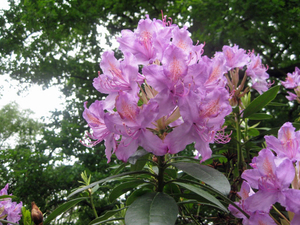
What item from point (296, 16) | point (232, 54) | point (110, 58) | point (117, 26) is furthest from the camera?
point (117, 26)

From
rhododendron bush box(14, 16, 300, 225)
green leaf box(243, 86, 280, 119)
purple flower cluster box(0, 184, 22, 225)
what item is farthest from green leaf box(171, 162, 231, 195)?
purple flower cluster box(0, 184, 22, 225)

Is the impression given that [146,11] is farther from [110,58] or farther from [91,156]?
[110,58]

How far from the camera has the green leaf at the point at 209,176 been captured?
29.1 inches

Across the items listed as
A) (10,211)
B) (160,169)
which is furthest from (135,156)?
(10,211)

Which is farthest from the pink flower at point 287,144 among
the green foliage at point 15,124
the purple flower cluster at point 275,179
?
the green foliage at point 15,124

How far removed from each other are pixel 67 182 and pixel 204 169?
155 inches

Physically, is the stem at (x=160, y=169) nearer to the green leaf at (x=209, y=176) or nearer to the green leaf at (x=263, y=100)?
the green leaf at (x=209, y=176)

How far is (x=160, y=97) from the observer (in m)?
0.78

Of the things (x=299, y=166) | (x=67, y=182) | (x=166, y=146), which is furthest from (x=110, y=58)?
(x=67, y=182)

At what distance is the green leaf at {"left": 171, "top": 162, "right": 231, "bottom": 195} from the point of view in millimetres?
739

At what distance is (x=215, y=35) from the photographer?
198 inches

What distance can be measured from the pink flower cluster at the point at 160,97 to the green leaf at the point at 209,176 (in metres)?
0.05

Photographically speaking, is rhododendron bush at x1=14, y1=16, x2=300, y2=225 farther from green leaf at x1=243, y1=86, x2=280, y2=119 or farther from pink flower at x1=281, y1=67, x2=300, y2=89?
pink flower at x1=281, y1=67, x2=300, y2=89

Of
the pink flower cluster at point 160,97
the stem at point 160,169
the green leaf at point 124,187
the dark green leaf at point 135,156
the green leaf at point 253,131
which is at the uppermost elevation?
the pink flower cluster at point 160,97
